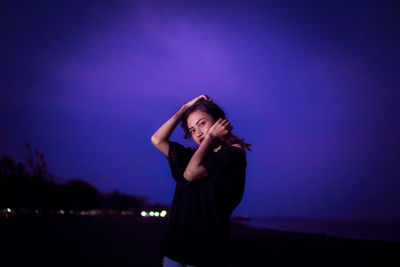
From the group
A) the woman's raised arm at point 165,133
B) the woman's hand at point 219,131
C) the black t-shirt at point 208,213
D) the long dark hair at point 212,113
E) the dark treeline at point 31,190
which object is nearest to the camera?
the black t-shirt at point 208,213

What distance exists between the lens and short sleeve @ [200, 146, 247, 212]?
6.73 feet

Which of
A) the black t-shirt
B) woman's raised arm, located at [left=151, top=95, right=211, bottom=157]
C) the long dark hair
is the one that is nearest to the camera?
the black t-shirt

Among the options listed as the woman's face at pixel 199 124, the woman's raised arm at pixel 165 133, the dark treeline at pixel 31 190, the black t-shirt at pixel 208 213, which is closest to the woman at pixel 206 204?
the black t-shirt at pixel 208 213

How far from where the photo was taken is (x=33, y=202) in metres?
54.5

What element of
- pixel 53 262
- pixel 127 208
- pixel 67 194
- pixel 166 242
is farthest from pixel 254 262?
pixel 127 208

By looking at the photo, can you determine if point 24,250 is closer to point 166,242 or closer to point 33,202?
point 166,242

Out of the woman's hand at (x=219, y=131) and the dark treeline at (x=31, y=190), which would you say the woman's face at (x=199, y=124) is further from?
the dark treeline at (x=31, y=190)

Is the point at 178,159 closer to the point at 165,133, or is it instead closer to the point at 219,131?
the point at 165,133

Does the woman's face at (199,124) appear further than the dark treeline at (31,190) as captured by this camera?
No

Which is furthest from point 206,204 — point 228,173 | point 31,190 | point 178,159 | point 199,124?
point 31,190

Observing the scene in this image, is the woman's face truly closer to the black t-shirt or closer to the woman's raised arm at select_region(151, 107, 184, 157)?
the woman's raised arm at select_region(151, 107, 184, 157)

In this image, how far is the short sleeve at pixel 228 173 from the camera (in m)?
2.05

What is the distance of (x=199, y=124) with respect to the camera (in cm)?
246

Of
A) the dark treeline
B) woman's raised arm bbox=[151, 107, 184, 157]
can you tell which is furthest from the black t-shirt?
the dark treeline
